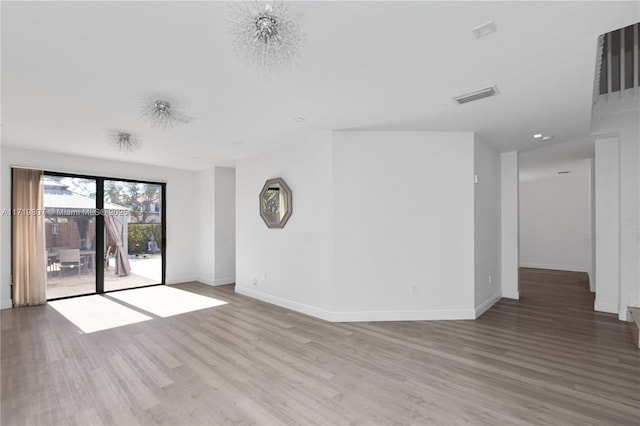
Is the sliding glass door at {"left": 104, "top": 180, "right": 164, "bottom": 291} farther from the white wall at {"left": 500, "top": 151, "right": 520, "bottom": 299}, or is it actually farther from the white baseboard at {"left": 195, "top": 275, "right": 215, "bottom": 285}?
the white wall at {"left": 500, "top": 151, "right": 520, "bottom": 299}

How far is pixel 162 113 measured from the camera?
10.3 feet

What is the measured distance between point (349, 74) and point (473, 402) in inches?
108

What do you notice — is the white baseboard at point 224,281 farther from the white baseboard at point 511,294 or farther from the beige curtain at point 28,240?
the white baseboard at point 511,294

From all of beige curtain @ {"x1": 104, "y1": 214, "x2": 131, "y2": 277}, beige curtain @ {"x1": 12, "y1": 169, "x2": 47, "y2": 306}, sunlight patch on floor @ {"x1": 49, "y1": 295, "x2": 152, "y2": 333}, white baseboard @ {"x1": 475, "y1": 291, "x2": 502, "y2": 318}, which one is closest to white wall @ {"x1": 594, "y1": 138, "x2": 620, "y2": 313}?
white baseboard @ {"x1": 475, "y1": 291, "x2": 502, "y2": 318}

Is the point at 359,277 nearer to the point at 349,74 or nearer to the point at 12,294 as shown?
the point at 349,74

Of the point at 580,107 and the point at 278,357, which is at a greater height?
the point at 580,107

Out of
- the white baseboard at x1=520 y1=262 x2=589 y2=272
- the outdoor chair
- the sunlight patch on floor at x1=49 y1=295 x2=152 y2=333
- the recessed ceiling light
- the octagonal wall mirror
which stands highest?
the recessed ceiling light

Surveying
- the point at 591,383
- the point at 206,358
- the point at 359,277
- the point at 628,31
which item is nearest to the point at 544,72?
the point at 628,31

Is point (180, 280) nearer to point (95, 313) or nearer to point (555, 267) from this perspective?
point (95, 313)

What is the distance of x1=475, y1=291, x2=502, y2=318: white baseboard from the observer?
4.27 m

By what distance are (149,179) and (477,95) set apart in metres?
6.20

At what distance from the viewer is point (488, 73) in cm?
249

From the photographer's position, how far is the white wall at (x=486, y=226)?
429 centimetres

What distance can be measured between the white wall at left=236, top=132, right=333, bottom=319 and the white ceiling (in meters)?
0.60
